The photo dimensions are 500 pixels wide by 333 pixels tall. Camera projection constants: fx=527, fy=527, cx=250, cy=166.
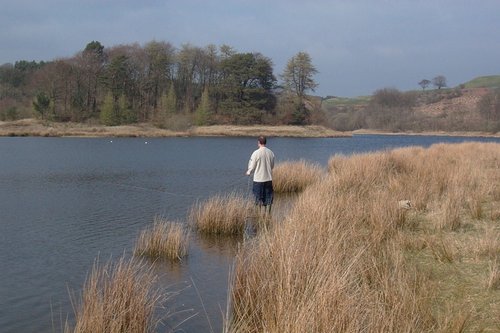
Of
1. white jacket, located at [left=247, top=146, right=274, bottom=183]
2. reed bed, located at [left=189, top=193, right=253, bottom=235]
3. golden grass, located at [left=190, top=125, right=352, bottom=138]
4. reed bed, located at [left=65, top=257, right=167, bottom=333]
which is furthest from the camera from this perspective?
golden grass, located at [left=190, top=125, right=352, bottom=138]

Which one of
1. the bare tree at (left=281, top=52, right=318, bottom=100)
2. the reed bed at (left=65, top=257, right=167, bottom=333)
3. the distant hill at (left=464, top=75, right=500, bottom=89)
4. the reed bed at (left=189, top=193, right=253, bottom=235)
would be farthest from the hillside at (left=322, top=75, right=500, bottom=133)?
the reed bed at (left=65, top=257, right=167, bottom=333)

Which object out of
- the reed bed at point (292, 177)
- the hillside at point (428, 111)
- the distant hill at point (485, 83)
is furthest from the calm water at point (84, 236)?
the distant hill at point (485, 83)

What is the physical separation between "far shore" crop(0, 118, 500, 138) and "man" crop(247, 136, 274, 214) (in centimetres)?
5932

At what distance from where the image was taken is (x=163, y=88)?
85.6 metres

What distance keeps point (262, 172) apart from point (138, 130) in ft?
203

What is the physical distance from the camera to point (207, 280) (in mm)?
7895

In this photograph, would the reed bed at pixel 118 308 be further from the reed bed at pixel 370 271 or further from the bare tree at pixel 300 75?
the bare tree at pixel 300 75

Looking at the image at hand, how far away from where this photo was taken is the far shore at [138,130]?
2618 inches

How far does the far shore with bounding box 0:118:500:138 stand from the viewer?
218 ft

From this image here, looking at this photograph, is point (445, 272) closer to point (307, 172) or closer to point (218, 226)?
point (218, 226)

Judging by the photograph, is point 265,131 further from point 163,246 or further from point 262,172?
point 163,246

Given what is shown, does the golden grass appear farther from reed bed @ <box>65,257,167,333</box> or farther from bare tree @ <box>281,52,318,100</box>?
reed bed @ <box>65,257,167,333</box>

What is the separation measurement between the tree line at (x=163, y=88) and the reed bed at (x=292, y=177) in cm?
5972

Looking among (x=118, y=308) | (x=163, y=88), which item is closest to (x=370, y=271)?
(x=118, y=308)
